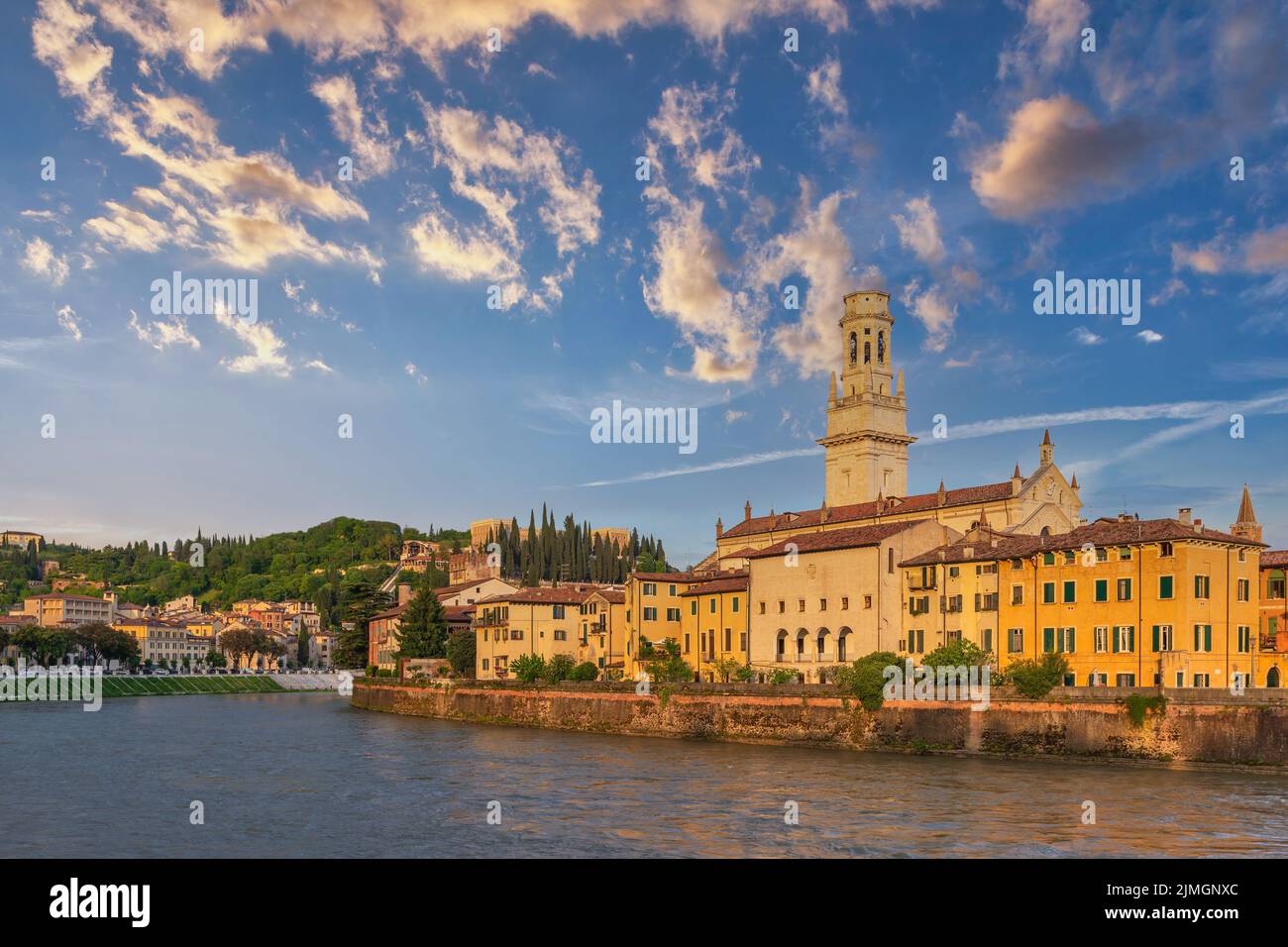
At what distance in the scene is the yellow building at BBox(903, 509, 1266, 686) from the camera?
4903cm

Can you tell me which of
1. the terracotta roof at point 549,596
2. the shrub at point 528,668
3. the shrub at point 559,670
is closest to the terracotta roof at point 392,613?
the terracotta roof at point 549,596

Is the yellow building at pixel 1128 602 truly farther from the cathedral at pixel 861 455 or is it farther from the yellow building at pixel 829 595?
the cathedral at pixel 861 455

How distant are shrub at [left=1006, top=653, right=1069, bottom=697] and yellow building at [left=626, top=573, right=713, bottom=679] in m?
31.8

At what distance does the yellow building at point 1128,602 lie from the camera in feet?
161

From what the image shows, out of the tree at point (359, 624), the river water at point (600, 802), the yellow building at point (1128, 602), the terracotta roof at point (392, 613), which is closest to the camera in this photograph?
the river water at point (600, 802)

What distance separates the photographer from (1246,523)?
65312 millimetres

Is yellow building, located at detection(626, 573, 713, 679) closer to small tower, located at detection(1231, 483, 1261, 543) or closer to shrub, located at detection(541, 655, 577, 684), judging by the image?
shrub, located at detection(541, 655, 577, 684)

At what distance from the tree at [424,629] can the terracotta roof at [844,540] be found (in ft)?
116

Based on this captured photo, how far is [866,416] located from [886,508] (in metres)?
16.6

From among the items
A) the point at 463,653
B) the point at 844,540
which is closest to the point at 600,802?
the point at 844,540

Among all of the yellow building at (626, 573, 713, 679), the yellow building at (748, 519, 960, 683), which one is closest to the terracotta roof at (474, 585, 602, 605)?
the yellow building at (626, 573, 713, 679)

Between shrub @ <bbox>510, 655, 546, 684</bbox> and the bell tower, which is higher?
the bell tower

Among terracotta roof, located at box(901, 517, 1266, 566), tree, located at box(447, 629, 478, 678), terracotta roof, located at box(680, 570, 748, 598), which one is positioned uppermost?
terracotta roof, located at box(901, 517, 1266, 566)
